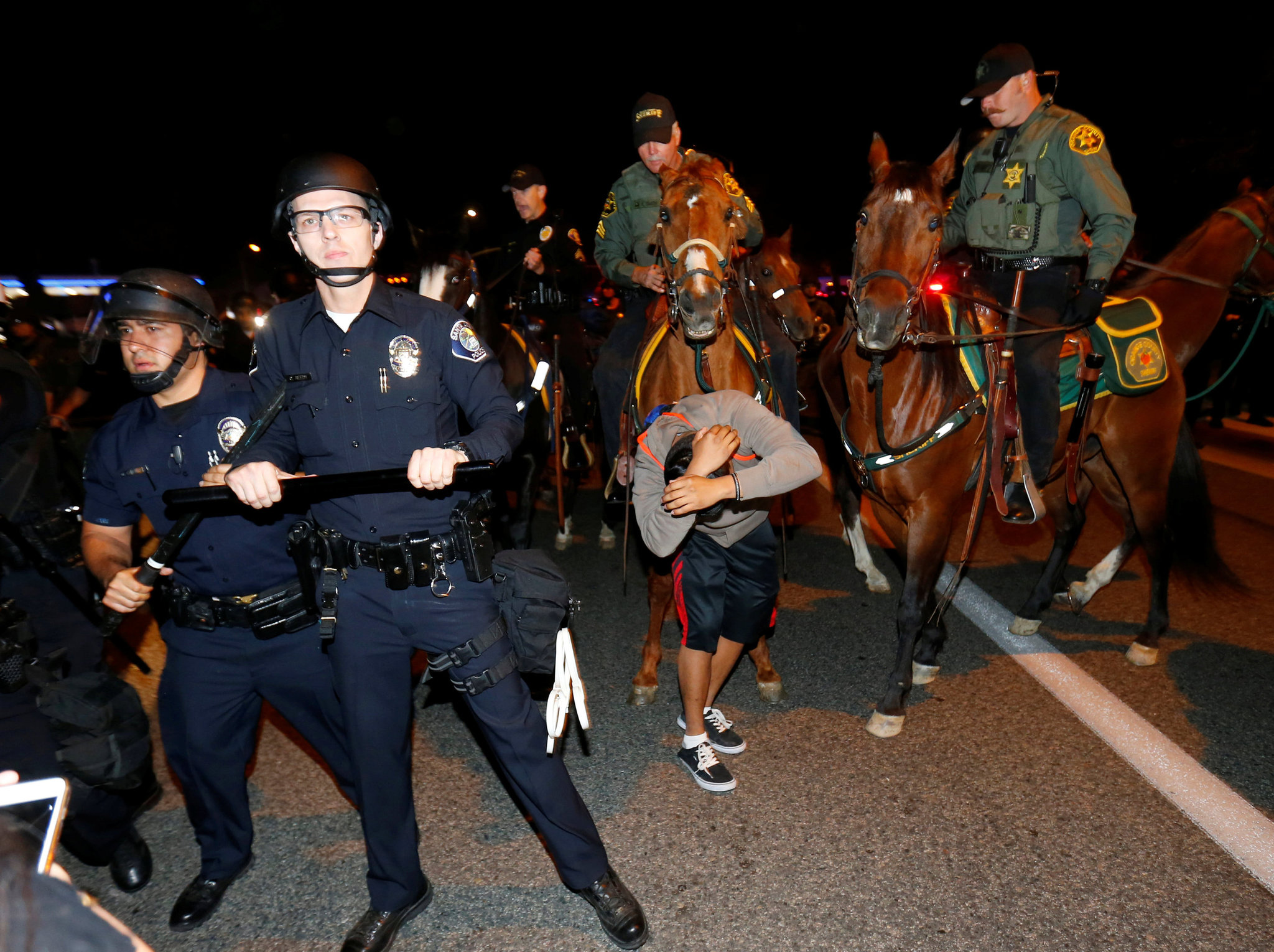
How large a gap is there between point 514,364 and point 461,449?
419 centimetres

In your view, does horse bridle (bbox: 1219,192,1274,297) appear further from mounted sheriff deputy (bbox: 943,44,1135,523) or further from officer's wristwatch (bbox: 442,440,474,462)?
officer's wristwatch (bbox: 442,440,474,462)

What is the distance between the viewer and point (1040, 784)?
11.0 ft

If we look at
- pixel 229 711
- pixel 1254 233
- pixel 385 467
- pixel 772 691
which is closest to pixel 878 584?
pixel 772 691

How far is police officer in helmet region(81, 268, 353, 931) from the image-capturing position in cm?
272

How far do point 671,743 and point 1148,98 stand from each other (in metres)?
17.2

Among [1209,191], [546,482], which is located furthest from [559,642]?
[1209,191]

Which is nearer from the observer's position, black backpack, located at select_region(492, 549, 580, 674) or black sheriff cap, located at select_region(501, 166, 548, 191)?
black backpack, located at select_region(492, 549, 580, 674)

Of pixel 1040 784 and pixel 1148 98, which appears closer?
pixel 1040 784

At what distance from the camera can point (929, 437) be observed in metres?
3.96

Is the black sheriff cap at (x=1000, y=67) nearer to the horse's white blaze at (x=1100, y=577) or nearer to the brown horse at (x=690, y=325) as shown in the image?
the brown horse at (x=690, y=325)

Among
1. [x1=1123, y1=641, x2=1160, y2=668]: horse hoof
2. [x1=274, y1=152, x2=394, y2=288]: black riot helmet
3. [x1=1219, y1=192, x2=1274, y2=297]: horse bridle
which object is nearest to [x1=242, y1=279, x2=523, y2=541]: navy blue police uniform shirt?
[x1=274, y1=152, x2=394, y2=288]: black riot helmet

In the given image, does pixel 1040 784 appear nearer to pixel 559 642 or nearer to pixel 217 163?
pixel 559 642

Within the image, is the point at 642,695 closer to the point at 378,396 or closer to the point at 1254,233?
the point at 378,396

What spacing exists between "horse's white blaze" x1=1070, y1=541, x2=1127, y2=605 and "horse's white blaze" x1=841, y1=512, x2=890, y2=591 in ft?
4.23
